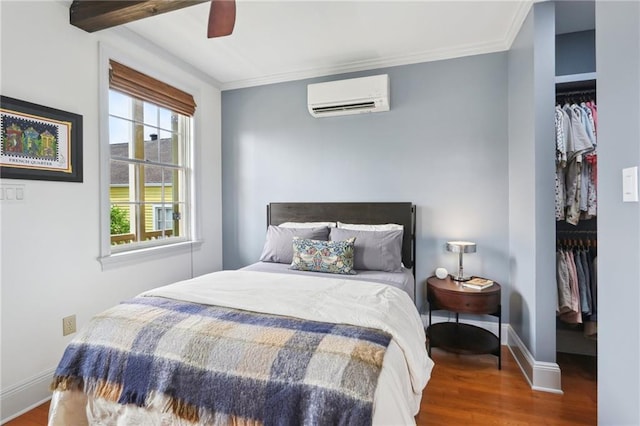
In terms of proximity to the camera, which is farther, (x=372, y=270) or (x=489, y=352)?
(x=372, y=270)

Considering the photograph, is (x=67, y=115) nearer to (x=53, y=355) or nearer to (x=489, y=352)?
(x=53, y=355)

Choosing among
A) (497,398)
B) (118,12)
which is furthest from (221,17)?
(497,398)

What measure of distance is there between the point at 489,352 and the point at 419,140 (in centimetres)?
188

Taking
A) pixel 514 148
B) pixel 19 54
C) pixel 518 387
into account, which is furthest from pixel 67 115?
pixel 518 387

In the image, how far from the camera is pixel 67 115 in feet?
6.91

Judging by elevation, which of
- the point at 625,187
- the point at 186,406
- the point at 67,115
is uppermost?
the point at 67,115

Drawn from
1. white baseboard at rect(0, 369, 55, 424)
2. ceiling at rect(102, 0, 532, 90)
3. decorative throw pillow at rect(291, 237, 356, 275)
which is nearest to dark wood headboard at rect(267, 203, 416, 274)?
decorative throw pillow at rect(291, 237, 356, 275)

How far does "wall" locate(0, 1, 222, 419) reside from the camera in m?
1.83

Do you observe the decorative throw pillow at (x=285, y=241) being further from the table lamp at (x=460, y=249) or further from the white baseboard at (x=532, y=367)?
the white baseboard at (x=532, y=367)

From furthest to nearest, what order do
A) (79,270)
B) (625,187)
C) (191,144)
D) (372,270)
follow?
(191,144)
(372,270)
(79,270)
(625,187)

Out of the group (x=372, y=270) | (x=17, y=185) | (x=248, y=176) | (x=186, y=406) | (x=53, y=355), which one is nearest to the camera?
(x=186, y=406)

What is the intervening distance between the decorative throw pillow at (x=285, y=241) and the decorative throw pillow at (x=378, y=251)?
1.24ft

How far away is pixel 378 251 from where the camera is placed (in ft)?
8.32

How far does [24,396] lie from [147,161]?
6.15 ft
